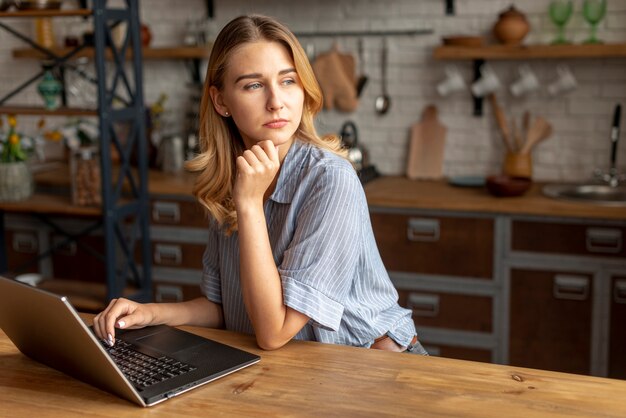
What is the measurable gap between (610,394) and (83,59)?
161 inches

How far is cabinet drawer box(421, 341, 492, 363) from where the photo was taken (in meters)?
3.69

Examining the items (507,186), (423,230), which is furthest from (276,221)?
(507,186)

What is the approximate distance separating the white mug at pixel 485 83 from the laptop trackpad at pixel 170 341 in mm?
2784

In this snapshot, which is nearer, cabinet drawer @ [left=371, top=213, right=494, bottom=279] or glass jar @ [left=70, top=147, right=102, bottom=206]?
cabinet drawer @ [left=371, top=213, right=494, bottom=279]

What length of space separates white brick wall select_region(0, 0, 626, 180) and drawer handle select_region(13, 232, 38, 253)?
1396 mm

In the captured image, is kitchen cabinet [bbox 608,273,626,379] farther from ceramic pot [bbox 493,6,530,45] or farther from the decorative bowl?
ceramic pot [bbox 493,6,530,45]

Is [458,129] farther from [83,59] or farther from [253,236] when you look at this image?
[253,236]

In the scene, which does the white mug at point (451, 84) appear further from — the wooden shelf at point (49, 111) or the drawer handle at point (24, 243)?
the drawer handle at point (24, 243)

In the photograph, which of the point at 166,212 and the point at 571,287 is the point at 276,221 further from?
the point at 166,212

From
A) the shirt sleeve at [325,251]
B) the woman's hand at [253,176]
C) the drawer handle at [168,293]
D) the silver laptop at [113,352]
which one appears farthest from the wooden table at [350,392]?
the drawer handle at [168,293]

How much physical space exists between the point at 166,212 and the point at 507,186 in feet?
5.54

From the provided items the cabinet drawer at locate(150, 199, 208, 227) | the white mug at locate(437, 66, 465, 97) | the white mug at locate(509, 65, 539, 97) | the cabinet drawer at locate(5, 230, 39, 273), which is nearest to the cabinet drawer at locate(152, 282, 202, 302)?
the cabinet drawer at locate(150, 199, 208, 227)

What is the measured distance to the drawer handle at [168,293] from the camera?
421 cm

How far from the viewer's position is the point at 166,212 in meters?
4.16
